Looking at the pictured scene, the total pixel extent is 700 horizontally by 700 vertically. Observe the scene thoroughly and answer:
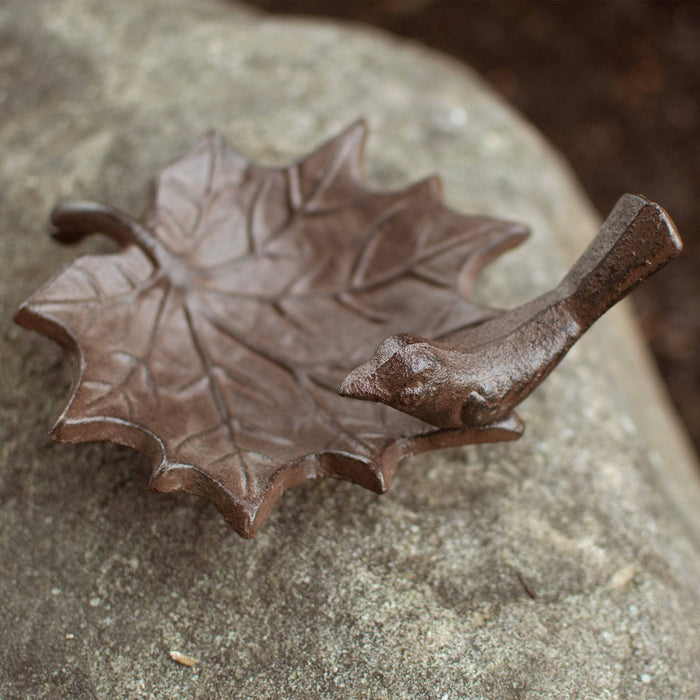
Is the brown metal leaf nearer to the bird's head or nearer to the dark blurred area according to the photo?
the bird's head

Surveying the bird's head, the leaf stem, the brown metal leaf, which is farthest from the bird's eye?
the leaf stem

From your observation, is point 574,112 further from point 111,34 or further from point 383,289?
point 383,289

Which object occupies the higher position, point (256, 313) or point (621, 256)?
point (621, 256)

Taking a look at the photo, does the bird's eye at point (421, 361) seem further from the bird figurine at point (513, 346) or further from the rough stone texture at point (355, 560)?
the rough stone texture at point (355, 560)

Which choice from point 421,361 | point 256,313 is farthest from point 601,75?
point 421,361

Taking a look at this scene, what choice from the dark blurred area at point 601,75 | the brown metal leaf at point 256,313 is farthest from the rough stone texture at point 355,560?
the dark blurred area at point 601,75

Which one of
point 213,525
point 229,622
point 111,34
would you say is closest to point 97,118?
point 111,34

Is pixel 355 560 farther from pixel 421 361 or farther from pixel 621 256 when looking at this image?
pixel 621 256
